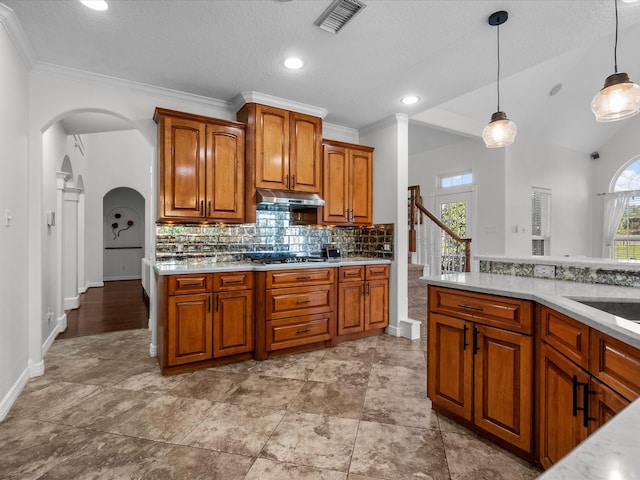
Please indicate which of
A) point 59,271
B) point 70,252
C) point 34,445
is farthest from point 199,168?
point 70,252

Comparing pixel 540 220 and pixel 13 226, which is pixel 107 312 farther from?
pixel 540 220

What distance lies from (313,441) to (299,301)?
159 cm

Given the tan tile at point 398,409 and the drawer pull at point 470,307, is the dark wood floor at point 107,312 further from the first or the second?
the drawer pull at point 470,307

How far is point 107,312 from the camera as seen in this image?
5348 mm

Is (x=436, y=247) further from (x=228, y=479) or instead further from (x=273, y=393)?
(x=228, y=479)

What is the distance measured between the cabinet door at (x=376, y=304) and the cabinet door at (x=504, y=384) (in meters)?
2.05

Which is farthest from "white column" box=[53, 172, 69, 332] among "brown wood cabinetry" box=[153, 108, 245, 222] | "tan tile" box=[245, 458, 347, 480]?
"tan tile" box=[245, 458, 347, 480]

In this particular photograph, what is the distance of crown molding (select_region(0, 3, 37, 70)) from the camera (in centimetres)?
221

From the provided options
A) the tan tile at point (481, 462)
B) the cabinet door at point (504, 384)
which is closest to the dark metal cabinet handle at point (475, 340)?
the cabinet door at point (504, 384)

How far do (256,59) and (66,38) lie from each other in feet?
4.53

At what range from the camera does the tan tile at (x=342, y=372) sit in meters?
2.86

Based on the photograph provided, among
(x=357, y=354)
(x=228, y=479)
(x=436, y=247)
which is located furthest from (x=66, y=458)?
(x=436, y=247)

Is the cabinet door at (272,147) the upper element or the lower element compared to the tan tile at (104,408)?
upper

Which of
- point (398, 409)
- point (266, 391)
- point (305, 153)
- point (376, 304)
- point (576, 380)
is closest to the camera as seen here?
point (576, 380)
